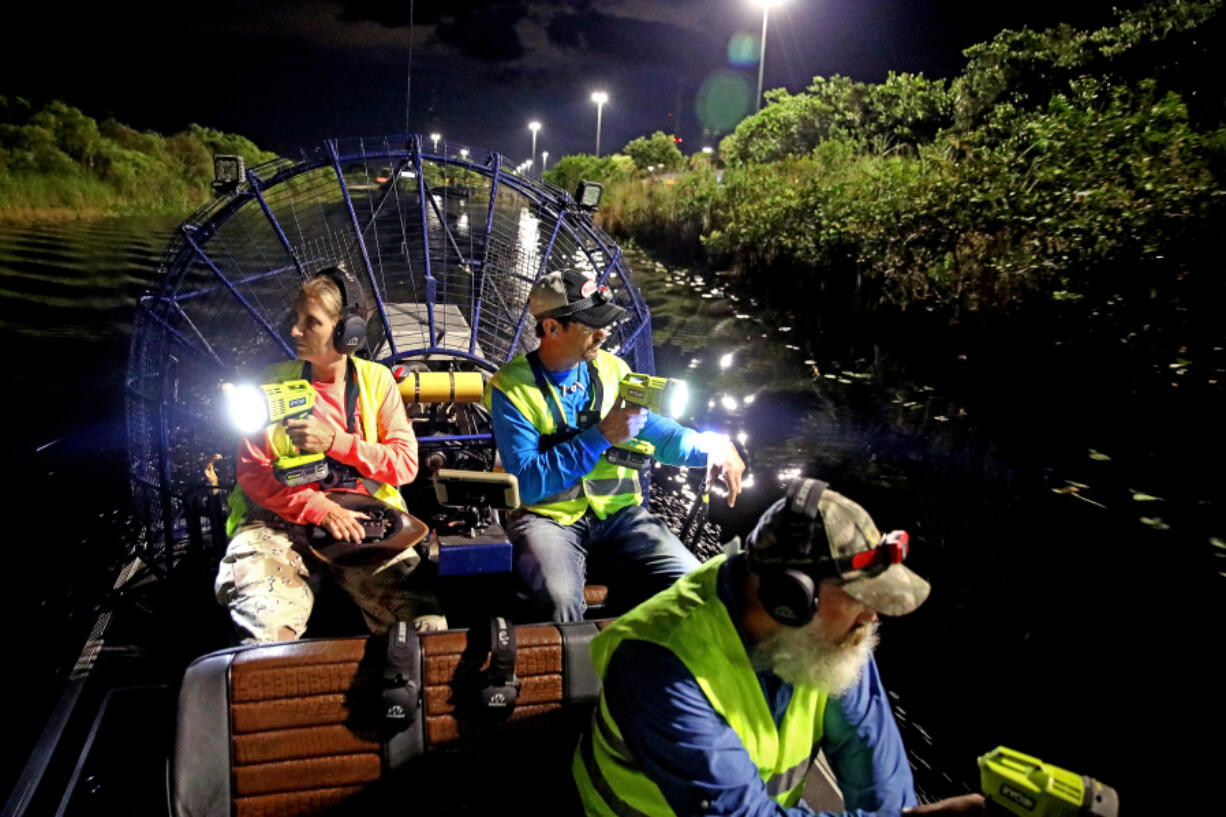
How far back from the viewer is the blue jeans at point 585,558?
9.20 ft

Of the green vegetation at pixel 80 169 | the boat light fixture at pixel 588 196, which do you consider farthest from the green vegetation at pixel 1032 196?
the green vegetation at pixel 80 169

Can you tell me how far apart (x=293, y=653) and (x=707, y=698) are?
3.51 ft

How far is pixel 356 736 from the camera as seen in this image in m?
1.83

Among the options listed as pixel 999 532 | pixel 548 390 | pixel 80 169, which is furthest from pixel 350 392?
pixel 80 169

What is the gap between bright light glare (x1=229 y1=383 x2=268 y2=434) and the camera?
256cm

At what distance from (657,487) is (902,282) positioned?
6.21 m

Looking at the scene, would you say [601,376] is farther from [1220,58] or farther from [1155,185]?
[1220,58]

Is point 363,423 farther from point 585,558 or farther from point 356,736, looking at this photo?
point 356,736

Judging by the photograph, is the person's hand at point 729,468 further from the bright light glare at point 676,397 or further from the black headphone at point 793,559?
the black headphone at point 793,559

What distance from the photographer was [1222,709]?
3.78 meters

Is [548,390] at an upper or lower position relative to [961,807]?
upper

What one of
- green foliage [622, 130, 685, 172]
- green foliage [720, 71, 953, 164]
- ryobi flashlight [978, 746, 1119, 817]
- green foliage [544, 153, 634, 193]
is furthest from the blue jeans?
green foliage [622, 130, 685, 172]

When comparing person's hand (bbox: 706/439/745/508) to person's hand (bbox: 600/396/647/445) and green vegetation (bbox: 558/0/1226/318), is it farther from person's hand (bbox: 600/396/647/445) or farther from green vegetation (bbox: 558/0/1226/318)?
green vegetation (bbox: 558/0/1226/318)

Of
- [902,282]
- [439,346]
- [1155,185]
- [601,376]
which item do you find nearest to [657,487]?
[439,346]
